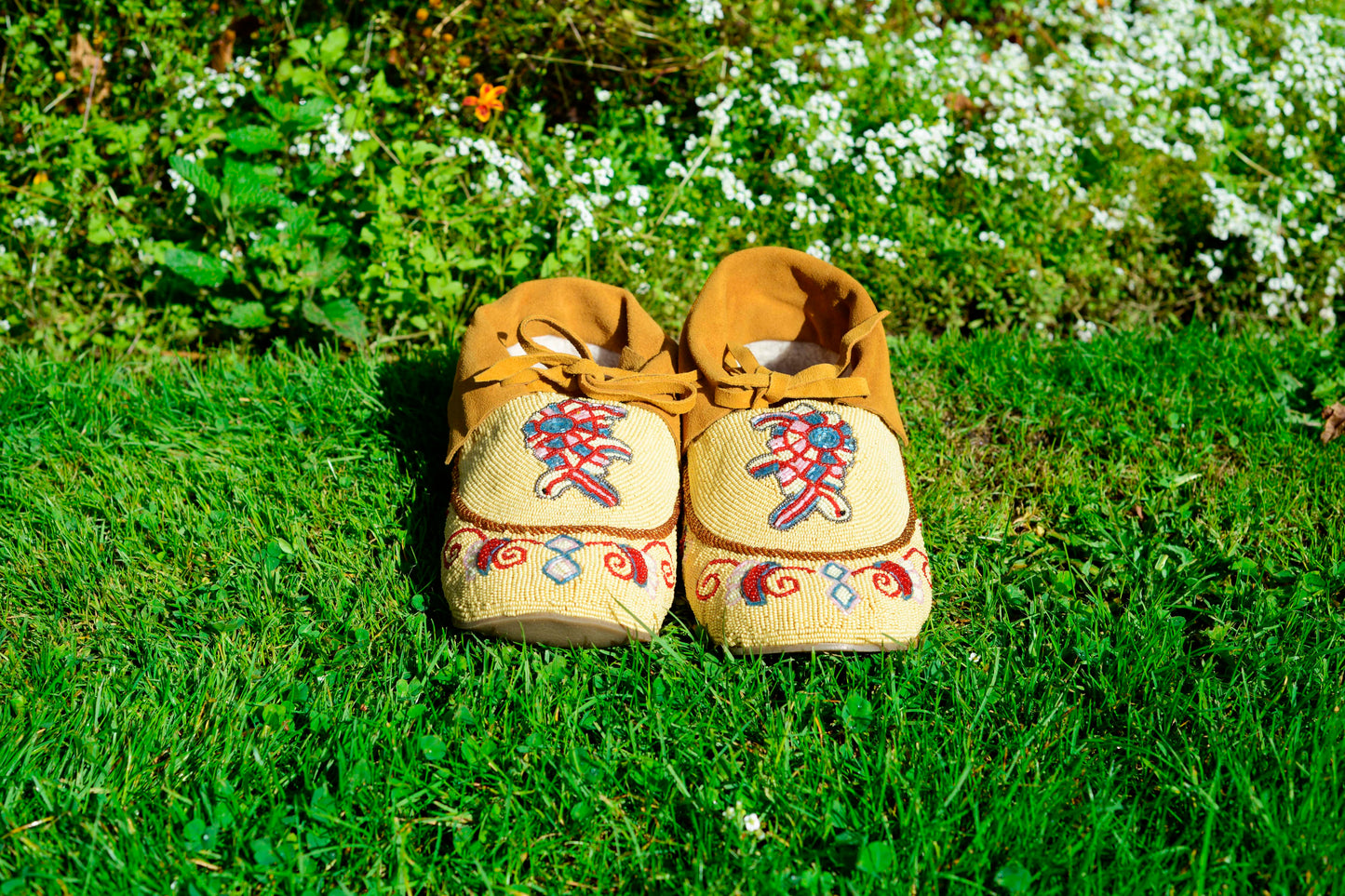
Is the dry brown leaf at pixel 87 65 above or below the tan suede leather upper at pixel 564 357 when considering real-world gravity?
above

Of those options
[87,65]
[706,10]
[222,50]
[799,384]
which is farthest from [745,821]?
[87,65]

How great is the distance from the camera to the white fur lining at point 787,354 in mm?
2531

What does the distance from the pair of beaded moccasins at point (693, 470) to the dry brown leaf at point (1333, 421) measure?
1277 millimetres

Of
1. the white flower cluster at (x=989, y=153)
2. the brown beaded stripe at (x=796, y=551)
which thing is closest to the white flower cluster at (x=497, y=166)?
the white flower cluster at (x=989, y=153)

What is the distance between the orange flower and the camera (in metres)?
3.08

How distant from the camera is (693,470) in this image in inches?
88.1

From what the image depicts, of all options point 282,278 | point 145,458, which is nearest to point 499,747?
point 145,458

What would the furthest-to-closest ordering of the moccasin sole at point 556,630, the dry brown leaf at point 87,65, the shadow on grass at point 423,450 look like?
the dry brown leaf at point 87,65
the shadow on grass at point 423,450
the moccasin sole at point 556,630

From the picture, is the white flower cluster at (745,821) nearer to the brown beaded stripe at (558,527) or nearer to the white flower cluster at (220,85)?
the brown beaded stripe at (558,527)

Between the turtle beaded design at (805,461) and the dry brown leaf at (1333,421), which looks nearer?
the turtle beaded design at (805,461)

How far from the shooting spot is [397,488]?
245cm

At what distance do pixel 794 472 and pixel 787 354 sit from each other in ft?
1.84

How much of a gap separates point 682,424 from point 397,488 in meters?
0.73

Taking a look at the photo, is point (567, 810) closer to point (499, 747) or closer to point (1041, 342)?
point (499, 747)
